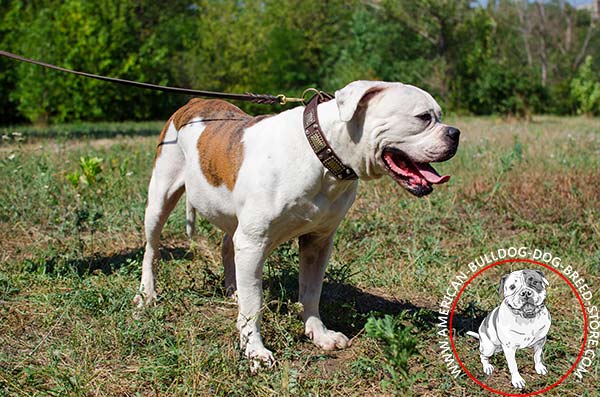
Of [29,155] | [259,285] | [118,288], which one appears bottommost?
[29,155]

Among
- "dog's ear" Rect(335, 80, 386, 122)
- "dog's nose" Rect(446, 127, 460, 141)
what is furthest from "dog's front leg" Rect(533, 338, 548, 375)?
"dog's ear" Rect(335, 80, 386, 122)

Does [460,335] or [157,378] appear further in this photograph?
[460,335]

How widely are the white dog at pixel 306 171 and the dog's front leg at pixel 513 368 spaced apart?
0.88 metres

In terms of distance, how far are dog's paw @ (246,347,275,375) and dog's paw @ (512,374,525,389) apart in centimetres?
121

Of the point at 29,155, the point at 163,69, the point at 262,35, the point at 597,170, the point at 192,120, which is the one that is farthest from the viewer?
the point at 262,35

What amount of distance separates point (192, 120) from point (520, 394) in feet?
8.40

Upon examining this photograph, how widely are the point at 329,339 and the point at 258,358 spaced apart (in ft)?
1.74

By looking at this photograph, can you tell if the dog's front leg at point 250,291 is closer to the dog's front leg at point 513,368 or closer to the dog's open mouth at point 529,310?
the dog's front leg at point 513,368

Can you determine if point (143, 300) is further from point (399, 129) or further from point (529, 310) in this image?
point (529, 310)

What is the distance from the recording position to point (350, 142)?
3.12 meters

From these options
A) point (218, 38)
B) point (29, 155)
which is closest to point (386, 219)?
point (29, 155)

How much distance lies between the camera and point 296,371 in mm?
3131

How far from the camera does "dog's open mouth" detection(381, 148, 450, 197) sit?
10.1 ft

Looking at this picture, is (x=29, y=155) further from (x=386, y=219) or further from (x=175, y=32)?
(x=175, y=32)
